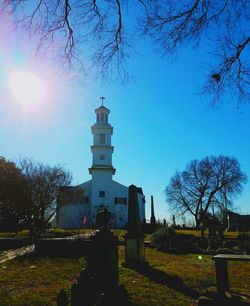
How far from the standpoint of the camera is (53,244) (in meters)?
17.3

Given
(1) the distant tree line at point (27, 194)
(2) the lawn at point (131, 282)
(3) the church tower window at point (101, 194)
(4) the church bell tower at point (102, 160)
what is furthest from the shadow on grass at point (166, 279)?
(4) the church bell tower at point (102, 160)

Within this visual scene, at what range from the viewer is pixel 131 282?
9656mm

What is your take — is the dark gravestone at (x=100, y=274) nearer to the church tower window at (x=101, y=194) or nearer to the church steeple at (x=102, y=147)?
the church tower window at (x=101, y=194)

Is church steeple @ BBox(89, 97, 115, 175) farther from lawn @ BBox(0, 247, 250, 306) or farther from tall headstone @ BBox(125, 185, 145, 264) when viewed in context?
lawn @ BBox(0, 247, 250, 306)

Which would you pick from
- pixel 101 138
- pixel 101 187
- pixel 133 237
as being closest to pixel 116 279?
pixel 133 237

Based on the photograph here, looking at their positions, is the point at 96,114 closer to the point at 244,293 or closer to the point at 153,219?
the point at 153,219

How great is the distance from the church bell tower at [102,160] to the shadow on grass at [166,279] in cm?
4923

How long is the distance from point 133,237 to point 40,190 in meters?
27.7

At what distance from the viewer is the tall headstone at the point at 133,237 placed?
13672 millimetres

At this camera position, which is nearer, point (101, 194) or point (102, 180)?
point (101, 194)

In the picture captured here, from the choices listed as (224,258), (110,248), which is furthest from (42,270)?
(224,258)

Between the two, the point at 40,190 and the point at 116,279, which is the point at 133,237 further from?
the point at 40,190

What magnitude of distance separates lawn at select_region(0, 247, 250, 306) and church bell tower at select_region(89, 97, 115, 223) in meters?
47.9

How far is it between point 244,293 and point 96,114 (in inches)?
2228
